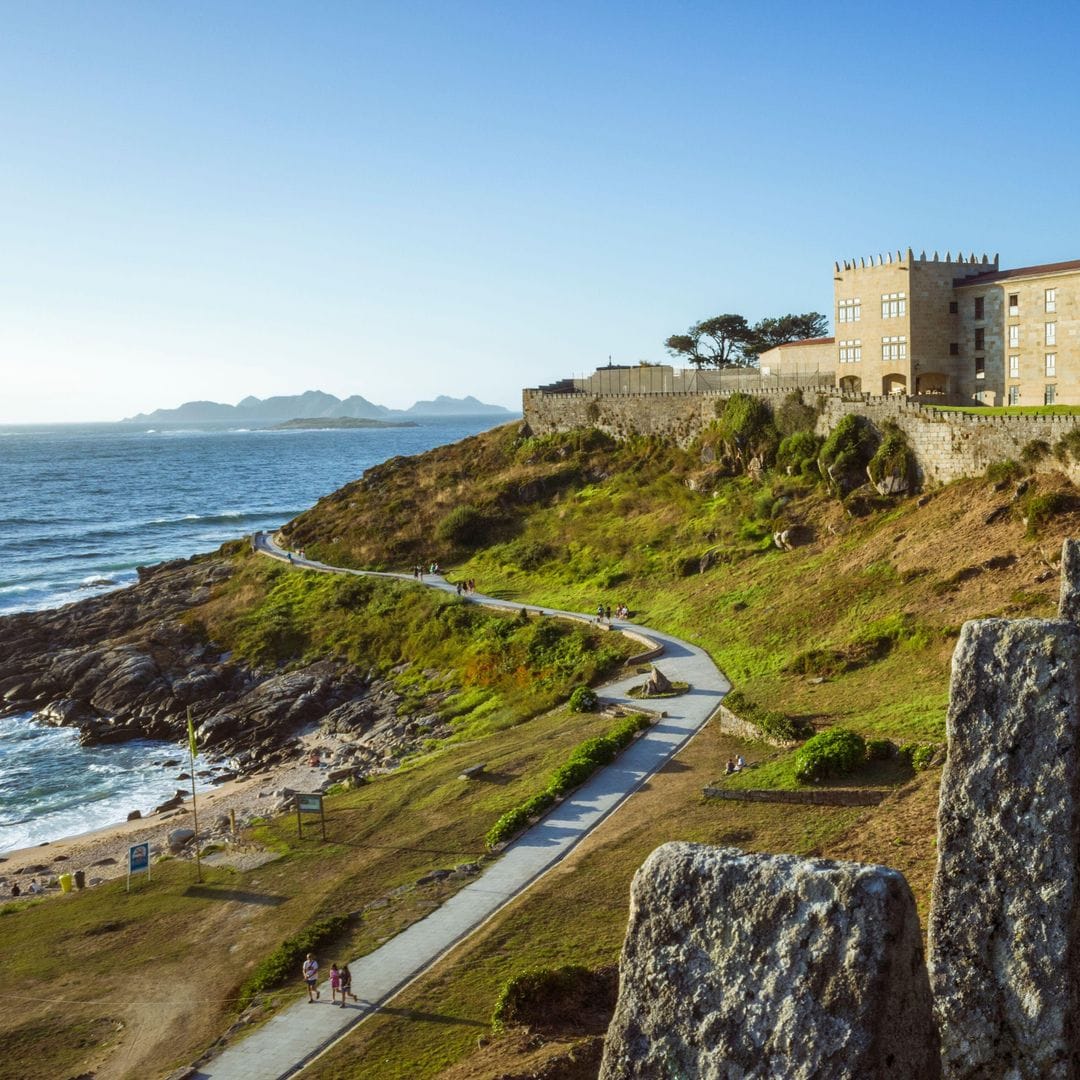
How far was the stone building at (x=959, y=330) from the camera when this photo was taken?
54.0 meters

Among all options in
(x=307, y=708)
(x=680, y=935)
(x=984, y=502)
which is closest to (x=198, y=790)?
(x=307, y=708)

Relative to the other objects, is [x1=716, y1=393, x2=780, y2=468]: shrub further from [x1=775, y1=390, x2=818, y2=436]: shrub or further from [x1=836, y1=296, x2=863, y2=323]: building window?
[x1=836, y1=296, x2=863, y2=323]: building window

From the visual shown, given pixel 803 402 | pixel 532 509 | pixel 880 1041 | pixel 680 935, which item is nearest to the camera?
pixel 880 1041

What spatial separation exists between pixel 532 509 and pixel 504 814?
42.7 m

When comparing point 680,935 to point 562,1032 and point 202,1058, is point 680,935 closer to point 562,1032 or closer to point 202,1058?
point 562,1032

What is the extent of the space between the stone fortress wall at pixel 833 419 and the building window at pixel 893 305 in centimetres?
467

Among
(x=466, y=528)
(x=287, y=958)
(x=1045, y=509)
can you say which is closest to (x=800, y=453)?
(x=1045, y=509)

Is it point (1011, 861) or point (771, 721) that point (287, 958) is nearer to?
point (771, 721)

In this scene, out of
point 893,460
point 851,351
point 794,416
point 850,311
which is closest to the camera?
point 893,460

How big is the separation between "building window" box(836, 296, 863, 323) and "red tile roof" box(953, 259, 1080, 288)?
4960 mm

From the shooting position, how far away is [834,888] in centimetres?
519

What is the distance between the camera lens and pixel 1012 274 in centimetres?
5678

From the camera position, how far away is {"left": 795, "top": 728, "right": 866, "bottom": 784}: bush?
28328mm

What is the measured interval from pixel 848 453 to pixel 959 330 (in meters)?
9.52
